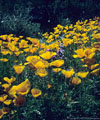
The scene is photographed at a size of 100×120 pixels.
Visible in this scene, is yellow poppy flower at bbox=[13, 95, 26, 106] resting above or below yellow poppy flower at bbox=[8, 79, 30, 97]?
below

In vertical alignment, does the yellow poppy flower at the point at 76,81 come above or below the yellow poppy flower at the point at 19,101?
above

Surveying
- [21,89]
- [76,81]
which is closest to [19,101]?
[21,89]

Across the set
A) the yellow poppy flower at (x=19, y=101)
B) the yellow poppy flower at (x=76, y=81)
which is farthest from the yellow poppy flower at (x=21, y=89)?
the yellow poppy flower at (x=76, y=81)

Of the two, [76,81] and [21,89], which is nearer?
[21,89]

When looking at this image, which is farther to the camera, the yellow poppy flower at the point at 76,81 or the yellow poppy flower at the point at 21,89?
the yellow poppy flower at the point at 76,81

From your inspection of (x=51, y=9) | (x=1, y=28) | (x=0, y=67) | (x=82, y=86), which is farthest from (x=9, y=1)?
(x=82, y=86)

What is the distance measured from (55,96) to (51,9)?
26.1 feet

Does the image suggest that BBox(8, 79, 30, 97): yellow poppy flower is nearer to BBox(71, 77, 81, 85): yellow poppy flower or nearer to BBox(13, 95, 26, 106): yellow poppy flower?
BBox(13, 95, 26, 106): yellow poppy flower

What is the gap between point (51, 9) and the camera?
9.37 m

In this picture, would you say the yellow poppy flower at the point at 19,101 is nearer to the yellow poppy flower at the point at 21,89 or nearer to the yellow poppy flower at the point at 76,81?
the yellow poppy flower at the point at 21,89

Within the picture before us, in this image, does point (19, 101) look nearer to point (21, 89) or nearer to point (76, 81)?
point (21, 89)

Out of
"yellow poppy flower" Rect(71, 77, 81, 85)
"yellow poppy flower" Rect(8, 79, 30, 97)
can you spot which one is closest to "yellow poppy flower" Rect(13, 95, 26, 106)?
"yellow poppy flower" Rect(8, 79, 30, 97)

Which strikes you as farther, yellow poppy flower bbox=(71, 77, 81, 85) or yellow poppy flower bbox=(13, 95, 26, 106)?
yellow poppy flower bbox=(71, 77, 81, 85)

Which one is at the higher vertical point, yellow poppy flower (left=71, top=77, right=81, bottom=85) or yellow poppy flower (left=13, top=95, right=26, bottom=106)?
yellow poppy flower (left=71, top=77, right=81, bottom=85)
